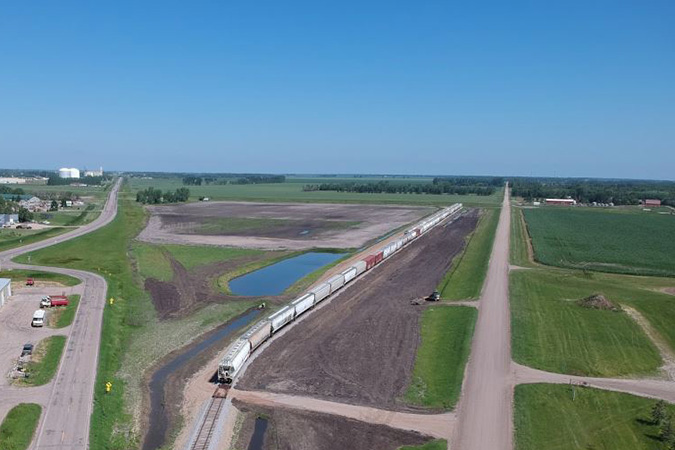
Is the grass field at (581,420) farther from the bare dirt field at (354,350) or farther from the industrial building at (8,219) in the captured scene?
the industrial building at (8,219)

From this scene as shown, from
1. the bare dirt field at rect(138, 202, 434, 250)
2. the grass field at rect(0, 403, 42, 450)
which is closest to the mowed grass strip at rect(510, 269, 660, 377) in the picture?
the grass field at rect(0, 403, 42, 450)

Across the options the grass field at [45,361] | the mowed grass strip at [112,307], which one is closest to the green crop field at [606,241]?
the mowed grass strip at [112,307]

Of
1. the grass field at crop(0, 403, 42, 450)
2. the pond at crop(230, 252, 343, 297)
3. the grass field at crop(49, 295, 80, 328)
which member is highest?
the pond at crop(230, 252, 343, 297)

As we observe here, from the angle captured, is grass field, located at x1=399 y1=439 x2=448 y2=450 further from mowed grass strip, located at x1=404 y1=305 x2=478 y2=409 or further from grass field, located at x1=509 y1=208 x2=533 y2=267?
grass field, located at x1=509 y1=208 x2=533 y2=267

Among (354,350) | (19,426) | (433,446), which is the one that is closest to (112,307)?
(19,426)

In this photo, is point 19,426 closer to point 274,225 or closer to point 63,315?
point 63,315

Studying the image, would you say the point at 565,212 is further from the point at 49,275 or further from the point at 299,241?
the point at 49,275
